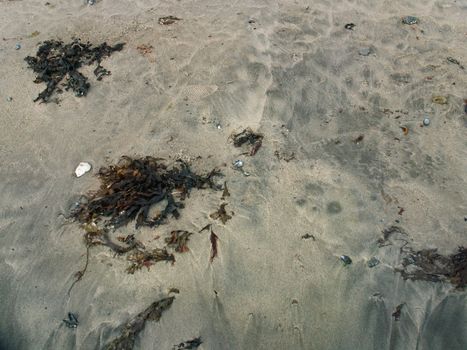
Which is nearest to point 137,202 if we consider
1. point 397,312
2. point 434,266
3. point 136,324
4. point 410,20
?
point 136,324

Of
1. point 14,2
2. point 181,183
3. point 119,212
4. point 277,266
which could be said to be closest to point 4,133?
point 119,212

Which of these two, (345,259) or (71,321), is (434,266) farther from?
(71,321)

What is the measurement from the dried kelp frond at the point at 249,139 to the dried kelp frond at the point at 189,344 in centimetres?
195

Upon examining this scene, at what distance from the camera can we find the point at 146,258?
375cm

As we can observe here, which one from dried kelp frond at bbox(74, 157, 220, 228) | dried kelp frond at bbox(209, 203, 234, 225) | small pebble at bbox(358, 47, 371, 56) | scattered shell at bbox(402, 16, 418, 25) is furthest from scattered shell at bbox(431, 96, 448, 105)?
dried kelp frond at bbox(209, 203, 234, 225)

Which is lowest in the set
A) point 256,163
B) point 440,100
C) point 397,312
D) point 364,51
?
point 397,312

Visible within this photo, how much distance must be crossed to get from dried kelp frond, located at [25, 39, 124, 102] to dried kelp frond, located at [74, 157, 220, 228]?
57.4 inches

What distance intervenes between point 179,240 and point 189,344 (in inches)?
34.9

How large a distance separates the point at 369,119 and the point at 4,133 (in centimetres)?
416

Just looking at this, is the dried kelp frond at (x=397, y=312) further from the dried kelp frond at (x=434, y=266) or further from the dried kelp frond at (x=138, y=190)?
the dried kelp frond at (x=138, y=190)

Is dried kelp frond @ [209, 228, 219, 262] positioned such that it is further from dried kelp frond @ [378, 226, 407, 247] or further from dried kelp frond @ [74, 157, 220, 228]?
dried kelp frond @ [378, 226, 407, 247]

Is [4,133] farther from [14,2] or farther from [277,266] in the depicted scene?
[277,266]

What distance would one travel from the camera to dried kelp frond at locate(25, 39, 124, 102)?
523 cm

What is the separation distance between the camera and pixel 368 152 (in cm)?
463
